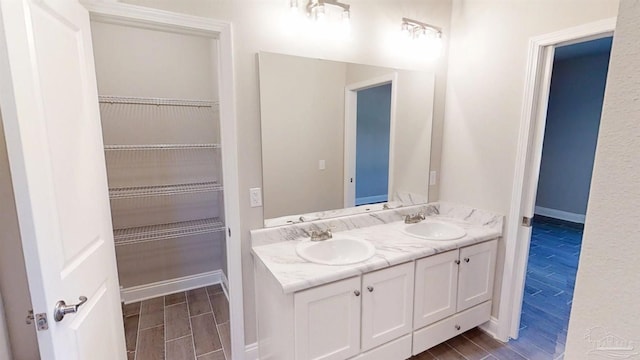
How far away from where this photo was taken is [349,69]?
2.13m

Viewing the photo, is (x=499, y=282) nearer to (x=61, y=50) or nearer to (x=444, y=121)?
(x=444, y=121)

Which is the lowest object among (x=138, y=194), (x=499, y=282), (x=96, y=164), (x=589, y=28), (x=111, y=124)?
(x=499, y=282)

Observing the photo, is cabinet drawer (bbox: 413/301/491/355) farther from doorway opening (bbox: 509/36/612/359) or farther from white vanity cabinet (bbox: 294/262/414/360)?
doorway opening (bbox: 509/36/612/359)

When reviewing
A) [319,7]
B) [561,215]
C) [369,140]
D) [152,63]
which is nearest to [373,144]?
[369,140]

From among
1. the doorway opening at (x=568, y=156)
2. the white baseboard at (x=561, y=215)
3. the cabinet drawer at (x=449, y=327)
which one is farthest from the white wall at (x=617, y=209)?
the white baseboard at (x=561, y=215)

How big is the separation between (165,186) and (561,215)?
20.6 feet

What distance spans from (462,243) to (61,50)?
2.32m

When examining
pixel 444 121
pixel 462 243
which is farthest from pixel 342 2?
pixel 462 243

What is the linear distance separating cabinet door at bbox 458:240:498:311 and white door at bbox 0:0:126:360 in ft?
6.88

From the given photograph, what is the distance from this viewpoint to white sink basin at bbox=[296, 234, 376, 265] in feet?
6.23

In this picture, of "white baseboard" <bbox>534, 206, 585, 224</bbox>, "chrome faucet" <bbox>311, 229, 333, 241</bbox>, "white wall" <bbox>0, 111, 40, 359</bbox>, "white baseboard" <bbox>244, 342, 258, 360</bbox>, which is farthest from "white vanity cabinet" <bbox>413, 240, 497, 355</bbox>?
"white baseboard" <bbox>534, 206, 585, 224</bbox>

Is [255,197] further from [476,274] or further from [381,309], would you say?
[476,274]

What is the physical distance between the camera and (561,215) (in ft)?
17.6

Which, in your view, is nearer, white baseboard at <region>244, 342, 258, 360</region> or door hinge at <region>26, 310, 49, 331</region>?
door hinge at <region>26, 310, 49, 331</region>
